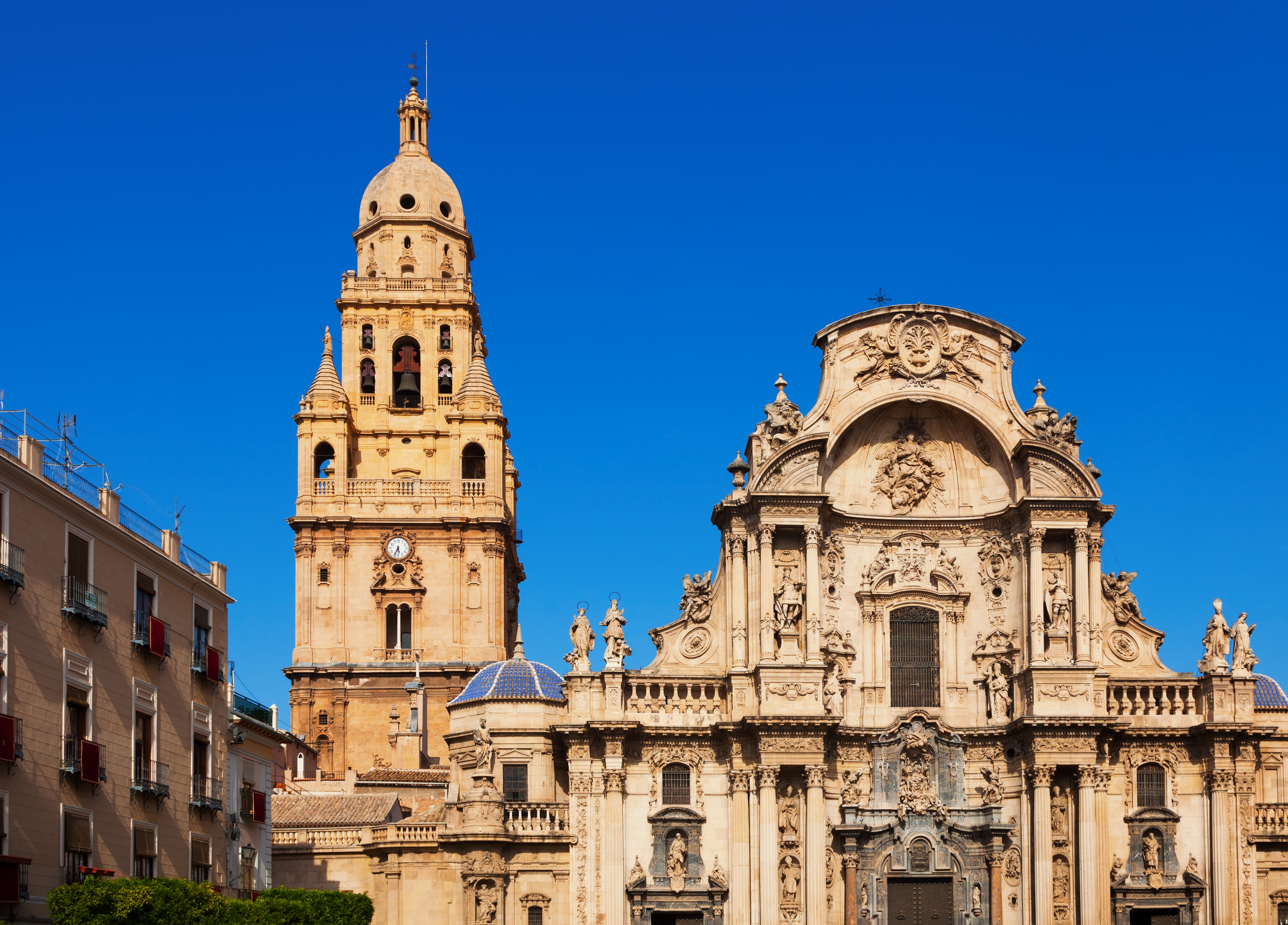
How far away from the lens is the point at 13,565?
104ft

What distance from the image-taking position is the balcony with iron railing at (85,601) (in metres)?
Answer: 34.2

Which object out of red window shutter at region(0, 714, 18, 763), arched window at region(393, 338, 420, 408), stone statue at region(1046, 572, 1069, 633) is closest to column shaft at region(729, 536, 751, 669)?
stone statue at region(1046, 572, 1069, 633)

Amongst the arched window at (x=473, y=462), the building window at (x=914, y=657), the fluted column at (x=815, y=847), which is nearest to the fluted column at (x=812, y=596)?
the building window at (x=914, y=657)

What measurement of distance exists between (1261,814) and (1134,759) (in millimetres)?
4356

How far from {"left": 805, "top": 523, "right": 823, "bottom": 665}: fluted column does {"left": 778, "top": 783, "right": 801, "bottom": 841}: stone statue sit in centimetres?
395

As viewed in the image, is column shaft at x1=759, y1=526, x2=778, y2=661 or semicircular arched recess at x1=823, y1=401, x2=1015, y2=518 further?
semicircular arched recess at x1=823, y1=401, x2=1015, y2=518

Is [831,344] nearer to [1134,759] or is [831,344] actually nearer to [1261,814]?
[1134,759]

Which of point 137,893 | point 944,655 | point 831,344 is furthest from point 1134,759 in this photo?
point 137,893

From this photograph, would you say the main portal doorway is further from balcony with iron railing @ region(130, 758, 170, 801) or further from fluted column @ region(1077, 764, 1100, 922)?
balcony with iron railing @ region(130, 758, 170, 801)

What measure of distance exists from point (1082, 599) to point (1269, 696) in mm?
9121

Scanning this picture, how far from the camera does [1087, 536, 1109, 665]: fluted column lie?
168ft

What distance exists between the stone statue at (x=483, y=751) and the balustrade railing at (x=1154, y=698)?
61.5 feet

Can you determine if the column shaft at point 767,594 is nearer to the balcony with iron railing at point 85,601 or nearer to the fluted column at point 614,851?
the fluted column at point 614,851

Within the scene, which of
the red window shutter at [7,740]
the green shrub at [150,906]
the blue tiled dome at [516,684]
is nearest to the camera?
the red window shutter at [7,740]
